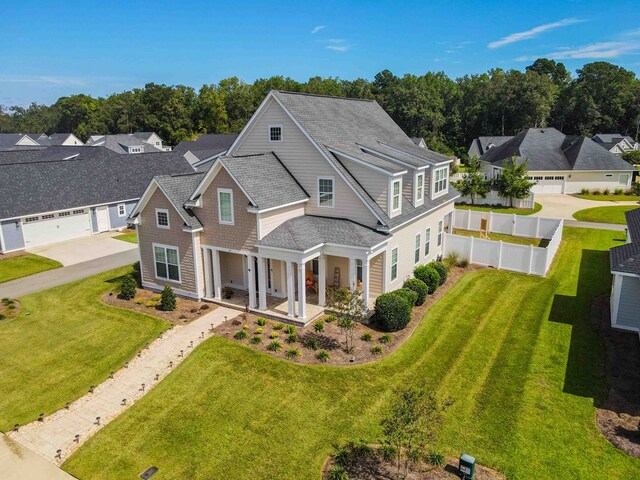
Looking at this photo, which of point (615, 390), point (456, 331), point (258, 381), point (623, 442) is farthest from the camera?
point (456, 331)

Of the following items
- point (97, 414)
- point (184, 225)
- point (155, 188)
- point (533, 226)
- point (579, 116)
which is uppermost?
point (579, 116)

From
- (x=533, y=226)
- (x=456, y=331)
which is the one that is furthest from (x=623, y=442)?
(x=533, y=226)

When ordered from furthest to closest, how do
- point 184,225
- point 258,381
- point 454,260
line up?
point 454,260 < point 184,225 < point 258,381

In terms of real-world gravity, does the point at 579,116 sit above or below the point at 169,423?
above

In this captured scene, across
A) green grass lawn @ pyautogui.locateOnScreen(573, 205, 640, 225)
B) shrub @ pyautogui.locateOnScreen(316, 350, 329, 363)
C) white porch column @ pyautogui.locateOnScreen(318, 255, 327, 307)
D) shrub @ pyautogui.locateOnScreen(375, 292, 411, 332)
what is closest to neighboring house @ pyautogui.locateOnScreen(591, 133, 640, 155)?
green grass lawn @ pyautogui.locateOnScreen(573, 205, 640, 225)

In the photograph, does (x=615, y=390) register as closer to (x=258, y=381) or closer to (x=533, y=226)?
(x=258, y=381)

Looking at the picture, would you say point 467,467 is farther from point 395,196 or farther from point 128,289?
point 128,289
